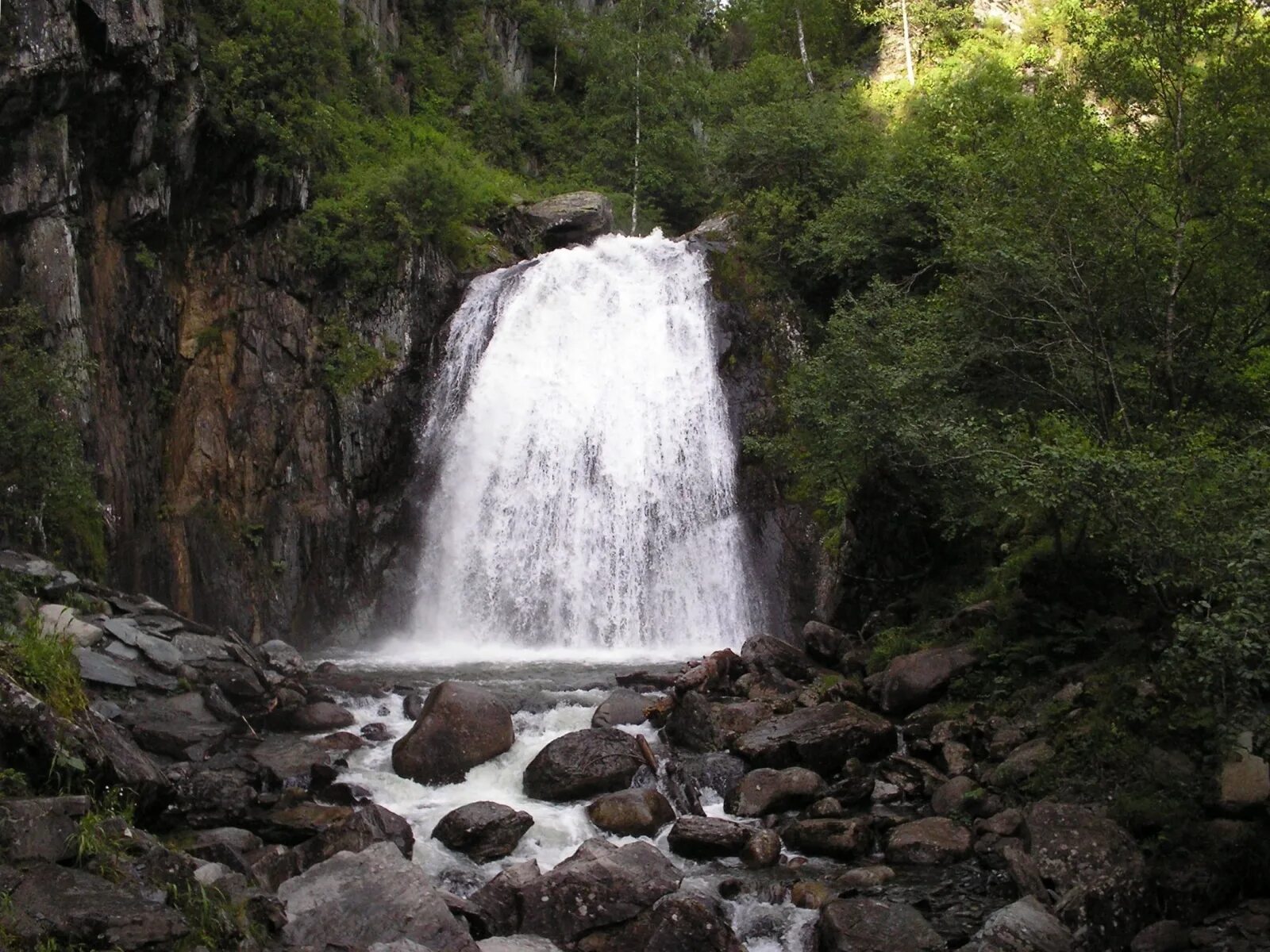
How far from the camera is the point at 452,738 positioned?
11875 mm

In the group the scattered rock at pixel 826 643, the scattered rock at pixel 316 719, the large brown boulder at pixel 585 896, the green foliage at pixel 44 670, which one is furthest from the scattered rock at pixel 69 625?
the scattered rock at pixel 826 643

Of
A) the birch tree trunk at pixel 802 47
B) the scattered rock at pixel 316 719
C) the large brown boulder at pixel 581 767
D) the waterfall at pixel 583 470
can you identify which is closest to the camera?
the large brown boulder at pixel 581 767

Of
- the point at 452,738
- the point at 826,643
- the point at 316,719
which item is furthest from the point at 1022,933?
the point at 316,719

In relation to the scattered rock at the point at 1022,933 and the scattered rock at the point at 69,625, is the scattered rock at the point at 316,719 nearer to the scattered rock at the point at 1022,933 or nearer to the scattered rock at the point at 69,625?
the scattered rock at the point at 69,625

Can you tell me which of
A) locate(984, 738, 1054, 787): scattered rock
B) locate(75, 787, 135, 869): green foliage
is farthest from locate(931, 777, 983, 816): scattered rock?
locate(75, 787, 135, 869): green foliage

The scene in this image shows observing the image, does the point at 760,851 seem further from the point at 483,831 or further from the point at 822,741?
the point at 483,831

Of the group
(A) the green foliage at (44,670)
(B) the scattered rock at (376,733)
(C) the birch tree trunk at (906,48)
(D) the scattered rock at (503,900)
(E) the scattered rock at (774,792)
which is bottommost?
(D) the scattered rock at (503,900)

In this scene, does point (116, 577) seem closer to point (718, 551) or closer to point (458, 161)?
point (718, 551)

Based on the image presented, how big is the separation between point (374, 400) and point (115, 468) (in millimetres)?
6186

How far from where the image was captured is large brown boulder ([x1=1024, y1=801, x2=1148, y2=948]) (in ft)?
25.5

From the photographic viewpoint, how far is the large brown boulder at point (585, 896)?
7.98m

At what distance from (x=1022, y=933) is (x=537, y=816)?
5.11 meters

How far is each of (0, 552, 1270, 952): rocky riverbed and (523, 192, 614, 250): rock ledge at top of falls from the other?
18059 mm

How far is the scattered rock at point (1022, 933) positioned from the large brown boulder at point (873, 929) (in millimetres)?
380
